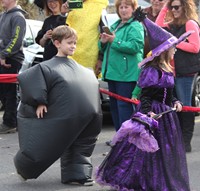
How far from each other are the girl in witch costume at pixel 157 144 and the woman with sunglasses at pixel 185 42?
163 cm

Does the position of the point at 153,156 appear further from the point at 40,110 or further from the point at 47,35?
the point at 47,35

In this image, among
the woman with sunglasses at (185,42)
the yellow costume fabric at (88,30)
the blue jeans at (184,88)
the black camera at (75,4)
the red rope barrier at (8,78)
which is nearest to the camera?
the woman with sunglasses at (185,42)

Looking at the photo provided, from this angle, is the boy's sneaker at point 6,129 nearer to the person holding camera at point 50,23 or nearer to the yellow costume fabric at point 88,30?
the person holding camera at point 50,23

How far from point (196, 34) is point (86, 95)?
6.85ft

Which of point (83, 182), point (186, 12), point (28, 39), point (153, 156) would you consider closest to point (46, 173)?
point (83, 182)

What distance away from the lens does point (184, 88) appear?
6973 mm

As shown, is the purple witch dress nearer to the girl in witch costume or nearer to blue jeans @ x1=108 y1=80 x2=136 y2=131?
the girl in witch costume

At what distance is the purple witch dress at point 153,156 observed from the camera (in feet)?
16.5

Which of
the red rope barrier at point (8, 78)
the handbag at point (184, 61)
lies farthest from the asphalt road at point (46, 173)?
the handbag at point (184, 61)

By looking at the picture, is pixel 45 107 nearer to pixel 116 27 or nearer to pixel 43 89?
pixel 43 89

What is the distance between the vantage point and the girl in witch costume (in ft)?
16.5

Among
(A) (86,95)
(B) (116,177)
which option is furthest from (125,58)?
(B) (116,177)

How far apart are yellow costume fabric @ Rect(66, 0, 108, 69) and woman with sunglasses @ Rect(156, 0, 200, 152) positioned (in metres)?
0.85

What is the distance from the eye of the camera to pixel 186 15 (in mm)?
6840
